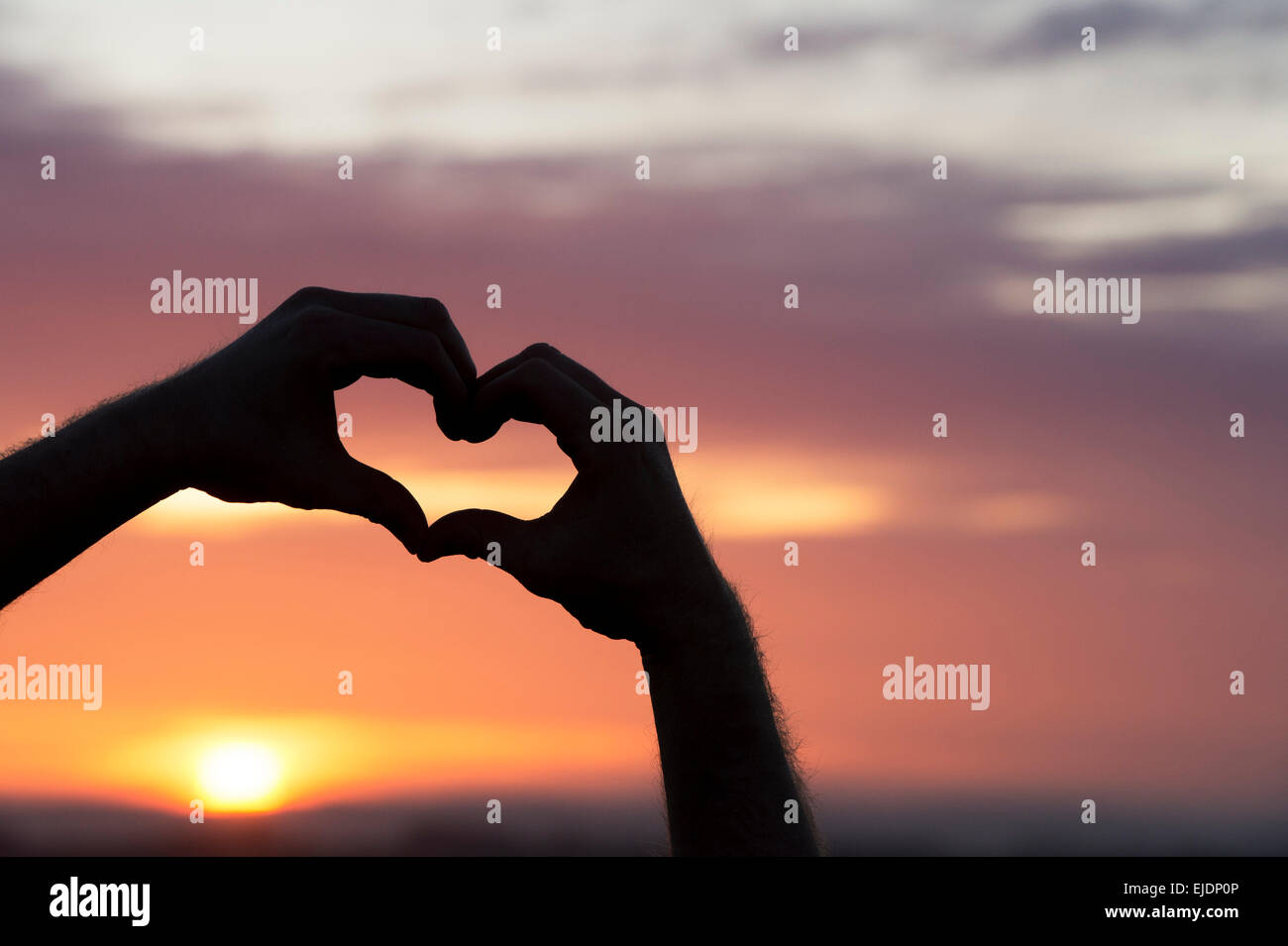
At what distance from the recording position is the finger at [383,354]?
3.69 metres

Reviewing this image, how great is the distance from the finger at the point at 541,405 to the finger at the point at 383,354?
17cm

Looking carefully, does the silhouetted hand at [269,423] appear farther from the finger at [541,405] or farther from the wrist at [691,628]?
the wrist at [691,628]

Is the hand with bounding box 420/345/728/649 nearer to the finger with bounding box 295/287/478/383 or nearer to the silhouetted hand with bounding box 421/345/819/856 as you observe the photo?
the silhouetted hand with bounding box 421/345/819/856

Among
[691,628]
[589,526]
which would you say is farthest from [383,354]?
[691,628]

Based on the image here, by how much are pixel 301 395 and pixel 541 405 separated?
84 centimetres

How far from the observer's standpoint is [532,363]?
156 inches

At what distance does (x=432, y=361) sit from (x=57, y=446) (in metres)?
1.27

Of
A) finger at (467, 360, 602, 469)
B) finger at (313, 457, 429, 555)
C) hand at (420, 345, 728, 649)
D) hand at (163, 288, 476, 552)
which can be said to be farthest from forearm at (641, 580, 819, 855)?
hand at (163, 288, 476, 552)

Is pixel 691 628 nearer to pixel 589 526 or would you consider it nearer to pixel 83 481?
pixel 589 526

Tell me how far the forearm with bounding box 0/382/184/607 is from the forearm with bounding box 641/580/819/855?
1.90 meters

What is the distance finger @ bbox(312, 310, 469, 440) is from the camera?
12.1 ft
